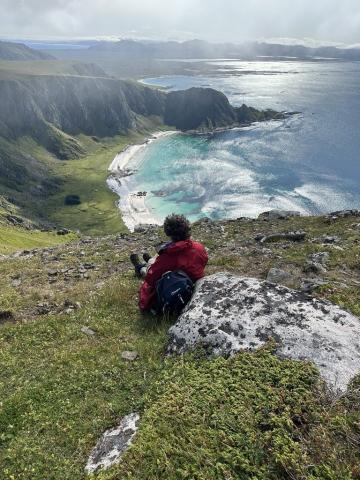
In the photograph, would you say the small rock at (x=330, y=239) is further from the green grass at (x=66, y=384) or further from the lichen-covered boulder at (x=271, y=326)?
the green grass at (x=66, y=384)

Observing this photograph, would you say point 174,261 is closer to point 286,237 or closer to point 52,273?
point 52,273

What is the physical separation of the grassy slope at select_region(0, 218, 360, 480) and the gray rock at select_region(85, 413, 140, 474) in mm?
203

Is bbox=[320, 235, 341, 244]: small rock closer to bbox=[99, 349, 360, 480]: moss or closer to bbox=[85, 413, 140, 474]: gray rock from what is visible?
bbox=[99, 349, 360, 480]: moss

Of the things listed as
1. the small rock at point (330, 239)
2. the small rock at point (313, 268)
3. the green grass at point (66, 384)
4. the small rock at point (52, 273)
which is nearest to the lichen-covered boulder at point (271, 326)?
the green grass at point (66, 384)

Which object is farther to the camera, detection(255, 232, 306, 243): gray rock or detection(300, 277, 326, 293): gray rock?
detection(255, 232, 306, 243): gray rock

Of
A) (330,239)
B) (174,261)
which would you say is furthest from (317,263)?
(330,239)

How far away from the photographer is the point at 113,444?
8.84 meters

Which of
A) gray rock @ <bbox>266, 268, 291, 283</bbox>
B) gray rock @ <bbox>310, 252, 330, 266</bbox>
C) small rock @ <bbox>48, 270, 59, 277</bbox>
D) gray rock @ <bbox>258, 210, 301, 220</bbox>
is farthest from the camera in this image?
gray rock @ <bbox>258, 210, 301, 220</bbox>

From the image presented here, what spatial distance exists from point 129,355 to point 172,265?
361 centimetres

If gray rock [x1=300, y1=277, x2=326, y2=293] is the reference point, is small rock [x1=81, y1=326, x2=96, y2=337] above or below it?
below

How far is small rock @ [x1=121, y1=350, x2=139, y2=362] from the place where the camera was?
12.0 meters

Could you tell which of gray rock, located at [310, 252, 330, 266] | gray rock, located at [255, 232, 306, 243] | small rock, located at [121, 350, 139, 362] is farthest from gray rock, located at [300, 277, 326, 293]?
gray rock, located at [255, 232, 306, 243]

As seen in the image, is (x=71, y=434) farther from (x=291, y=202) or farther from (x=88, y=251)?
(x=291, y=202)

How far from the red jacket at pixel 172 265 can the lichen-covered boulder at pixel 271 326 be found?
4.27 ft
